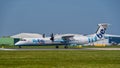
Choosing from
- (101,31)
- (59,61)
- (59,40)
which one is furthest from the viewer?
(101,31)

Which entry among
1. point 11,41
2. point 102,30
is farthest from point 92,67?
point 11,41

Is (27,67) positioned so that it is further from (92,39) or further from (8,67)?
(92,39)

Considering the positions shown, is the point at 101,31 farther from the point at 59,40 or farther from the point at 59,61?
the point at 59,61

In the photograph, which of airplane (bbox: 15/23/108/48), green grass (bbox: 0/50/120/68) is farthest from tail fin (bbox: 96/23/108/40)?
green grass (bbox: 0/50/120/68)

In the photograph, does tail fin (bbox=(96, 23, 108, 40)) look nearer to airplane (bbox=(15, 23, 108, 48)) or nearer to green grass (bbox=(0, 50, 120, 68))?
airplane (bbox=(15, 23, 108, 48))

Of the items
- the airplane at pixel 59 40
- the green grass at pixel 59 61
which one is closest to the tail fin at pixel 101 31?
the airplane at pixel 59 40

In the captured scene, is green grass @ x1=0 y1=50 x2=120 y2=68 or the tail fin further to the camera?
A: the tail fin

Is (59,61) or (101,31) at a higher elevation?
(101,31)

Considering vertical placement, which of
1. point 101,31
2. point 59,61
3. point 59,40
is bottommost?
point 59,61

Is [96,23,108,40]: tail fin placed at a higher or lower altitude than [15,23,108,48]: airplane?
higher

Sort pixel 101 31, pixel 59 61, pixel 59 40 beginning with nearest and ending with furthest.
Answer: pixel 59 61
pixel 59 40
pixel 101 31

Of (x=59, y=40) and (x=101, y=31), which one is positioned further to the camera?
(x=101, y=31)

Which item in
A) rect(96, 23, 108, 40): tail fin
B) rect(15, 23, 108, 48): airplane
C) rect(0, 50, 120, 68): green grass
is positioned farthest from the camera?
rect(96, 23, 108, 40): tail fin

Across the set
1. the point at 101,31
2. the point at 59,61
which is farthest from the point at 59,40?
the point at 59,61
